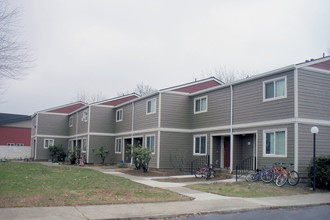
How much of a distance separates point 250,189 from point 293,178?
2.34 metres

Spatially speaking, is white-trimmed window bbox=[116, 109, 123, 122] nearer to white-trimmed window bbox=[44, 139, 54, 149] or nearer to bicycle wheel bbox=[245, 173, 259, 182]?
white-trimmed window bbox=[44, 139, 54, 149]

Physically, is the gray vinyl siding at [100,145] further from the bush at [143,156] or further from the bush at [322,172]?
the bush at [322,172]

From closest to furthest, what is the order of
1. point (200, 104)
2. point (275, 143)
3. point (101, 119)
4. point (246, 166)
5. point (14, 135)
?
point (275, 143) → point (246, 166) → point (200, 104) → point (101, 119) → point (14, 135)

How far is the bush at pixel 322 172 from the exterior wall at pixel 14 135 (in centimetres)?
4801

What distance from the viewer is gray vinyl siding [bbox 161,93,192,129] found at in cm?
2480

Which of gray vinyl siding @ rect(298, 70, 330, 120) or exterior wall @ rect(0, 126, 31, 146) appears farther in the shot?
exterior wall @ rect(0, 126, 31, 146)

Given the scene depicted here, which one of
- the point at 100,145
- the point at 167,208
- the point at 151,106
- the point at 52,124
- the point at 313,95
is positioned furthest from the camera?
the point at 52,124

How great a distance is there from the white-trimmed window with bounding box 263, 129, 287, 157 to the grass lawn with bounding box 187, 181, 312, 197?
183 centimetres

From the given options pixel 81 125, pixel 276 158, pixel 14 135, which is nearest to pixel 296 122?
pixel 276 158

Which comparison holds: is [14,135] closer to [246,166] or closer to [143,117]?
[143,117]

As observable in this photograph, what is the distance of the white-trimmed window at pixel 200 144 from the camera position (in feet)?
77.7

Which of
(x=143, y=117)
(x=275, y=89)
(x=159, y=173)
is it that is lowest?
(x=159, y=173)

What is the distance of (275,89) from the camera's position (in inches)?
720

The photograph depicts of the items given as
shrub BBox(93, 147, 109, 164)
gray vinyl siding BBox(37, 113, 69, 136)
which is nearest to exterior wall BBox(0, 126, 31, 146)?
gray vinyl siding BBox(37, 113, 69, 136)
